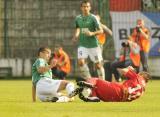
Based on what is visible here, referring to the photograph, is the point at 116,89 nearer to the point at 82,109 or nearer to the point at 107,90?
the point at 107,90

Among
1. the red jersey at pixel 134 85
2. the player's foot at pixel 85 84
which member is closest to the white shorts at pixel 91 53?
the red jersey at pixel 134 85

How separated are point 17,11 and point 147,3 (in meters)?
4.66

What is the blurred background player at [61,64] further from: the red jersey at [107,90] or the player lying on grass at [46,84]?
the red jersey at [107,90]

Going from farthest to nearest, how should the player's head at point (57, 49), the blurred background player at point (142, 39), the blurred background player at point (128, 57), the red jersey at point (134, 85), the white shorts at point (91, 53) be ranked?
1. the blurred background player at point (142, 39)
2. the player's head at point (57, 49)
3. the blurred background player at point (128, 57)
4. the white shorts at point (91, 53)
5. the red jersey at point (134, 85)

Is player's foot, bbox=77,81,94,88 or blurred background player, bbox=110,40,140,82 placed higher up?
player's foot, bbox=77,81,94,88

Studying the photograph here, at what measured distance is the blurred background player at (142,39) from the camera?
27698mm

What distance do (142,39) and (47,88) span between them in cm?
1357

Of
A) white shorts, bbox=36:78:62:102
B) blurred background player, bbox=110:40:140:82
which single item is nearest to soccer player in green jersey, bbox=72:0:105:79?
blurred background player, bbox=110:40:140:82

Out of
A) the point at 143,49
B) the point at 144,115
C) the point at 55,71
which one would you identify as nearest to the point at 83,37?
the point at 55,71

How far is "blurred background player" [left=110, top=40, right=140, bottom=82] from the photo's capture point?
25.1 m

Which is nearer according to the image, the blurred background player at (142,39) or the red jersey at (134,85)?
the red jersey at (134,85)

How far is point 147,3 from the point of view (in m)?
29.2

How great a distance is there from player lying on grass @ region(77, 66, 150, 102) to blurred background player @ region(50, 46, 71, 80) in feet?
37.5

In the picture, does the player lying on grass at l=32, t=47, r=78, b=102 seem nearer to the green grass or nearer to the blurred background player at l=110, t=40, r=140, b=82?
the green grass
